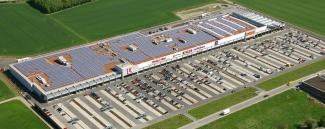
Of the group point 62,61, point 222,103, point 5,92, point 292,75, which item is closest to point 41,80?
point 5,92

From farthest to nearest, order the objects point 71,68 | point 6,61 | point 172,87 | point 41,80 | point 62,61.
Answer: point 6,61 < point 62,61 < point 71,68 < point 172,87 < point 41,80

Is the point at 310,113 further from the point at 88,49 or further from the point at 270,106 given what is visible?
the point at 88,49

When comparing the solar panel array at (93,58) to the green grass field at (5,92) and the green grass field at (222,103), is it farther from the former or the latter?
the green grass field at (222,103)

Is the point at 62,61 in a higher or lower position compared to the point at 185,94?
higher

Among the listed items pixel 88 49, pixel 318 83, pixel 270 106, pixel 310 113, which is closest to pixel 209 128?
pixel 270 106

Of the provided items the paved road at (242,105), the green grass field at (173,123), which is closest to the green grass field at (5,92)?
the green grass field at (173,123)

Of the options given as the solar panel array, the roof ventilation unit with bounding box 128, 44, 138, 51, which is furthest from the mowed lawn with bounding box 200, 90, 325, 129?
the roof ventilation unit with bounding box 128, 44, 138, 51

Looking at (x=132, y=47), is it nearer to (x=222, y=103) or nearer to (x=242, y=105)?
(x=222, y=103)
